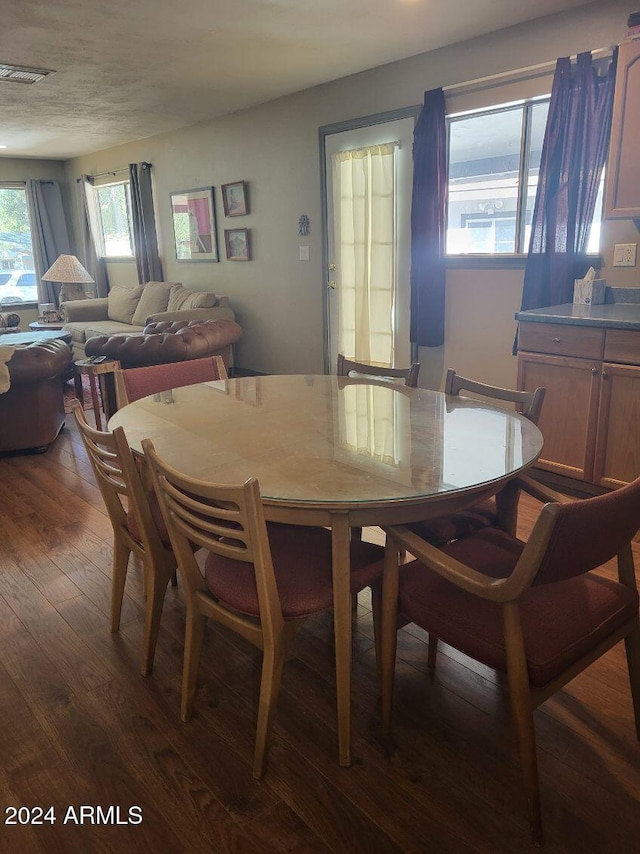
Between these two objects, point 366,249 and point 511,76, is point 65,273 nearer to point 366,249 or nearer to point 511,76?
point 366,249

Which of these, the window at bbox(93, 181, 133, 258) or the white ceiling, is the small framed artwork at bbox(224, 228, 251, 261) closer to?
the white ceiling

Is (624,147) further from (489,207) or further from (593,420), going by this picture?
(593,420)

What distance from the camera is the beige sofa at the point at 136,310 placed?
5.98 m

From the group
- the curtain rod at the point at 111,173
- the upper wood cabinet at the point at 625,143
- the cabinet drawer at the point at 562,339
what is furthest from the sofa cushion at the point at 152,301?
the upper wood cabinet at the point at 625,143

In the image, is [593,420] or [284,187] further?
[284,187]

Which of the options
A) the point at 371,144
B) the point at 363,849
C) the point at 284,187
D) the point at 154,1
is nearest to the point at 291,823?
the point at 363,849

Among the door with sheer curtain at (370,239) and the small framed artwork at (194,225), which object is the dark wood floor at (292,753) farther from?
the small framed artwork at (194,225)

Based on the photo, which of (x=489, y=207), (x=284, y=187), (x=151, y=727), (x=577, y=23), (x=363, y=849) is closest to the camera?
(x=363, y=849)

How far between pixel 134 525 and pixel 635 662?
4.97ft

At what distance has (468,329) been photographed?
13.8ft

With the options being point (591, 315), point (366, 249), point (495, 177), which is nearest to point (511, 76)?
point (495, 177)

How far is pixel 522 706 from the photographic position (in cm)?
131

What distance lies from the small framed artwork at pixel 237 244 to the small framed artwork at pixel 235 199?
0.54 ft

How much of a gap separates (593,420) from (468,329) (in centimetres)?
138
